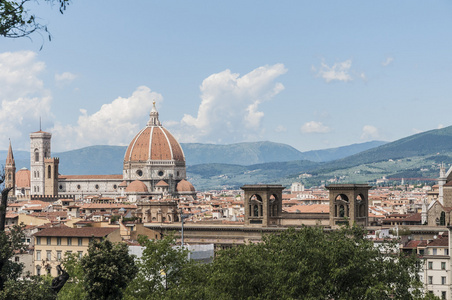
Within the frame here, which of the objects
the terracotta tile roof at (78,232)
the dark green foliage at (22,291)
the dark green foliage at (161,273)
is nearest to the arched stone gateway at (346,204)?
the terracotta tile roof at (78,232)

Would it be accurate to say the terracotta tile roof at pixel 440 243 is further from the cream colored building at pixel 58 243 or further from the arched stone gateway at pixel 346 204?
the cream colored building at pixel 58 243

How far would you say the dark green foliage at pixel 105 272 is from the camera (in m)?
34.9

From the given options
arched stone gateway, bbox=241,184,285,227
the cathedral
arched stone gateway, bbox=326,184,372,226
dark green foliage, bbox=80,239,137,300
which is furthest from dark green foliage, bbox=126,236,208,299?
the cathedral

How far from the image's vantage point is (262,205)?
77.3m

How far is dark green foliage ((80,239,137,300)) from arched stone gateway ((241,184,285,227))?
41183mm

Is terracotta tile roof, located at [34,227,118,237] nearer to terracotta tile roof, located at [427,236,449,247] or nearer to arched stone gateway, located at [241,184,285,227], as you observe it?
arched stone gateway, located at [241,184,285,227]

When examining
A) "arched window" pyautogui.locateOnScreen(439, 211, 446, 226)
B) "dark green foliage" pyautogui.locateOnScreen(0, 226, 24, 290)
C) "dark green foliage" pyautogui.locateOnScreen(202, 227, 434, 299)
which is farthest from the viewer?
"arched window" pyautogui.locateOnScreen(439, 211, 446, 226)

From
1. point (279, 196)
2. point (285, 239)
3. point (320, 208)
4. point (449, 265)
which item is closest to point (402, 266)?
point (285, 239)

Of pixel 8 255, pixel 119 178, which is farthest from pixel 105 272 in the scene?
pixel 119 178

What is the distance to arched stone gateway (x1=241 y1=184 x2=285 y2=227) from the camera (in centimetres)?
7681

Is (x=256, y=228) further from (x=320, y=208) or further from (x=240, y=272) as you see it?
(x=240, y=272)

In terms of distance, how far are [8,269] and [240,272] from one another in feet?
37.1

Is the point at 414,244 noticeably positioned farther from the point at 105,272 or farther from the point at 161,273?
the point at 105,272

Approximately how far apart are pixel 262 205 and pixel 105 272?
43.1 m
